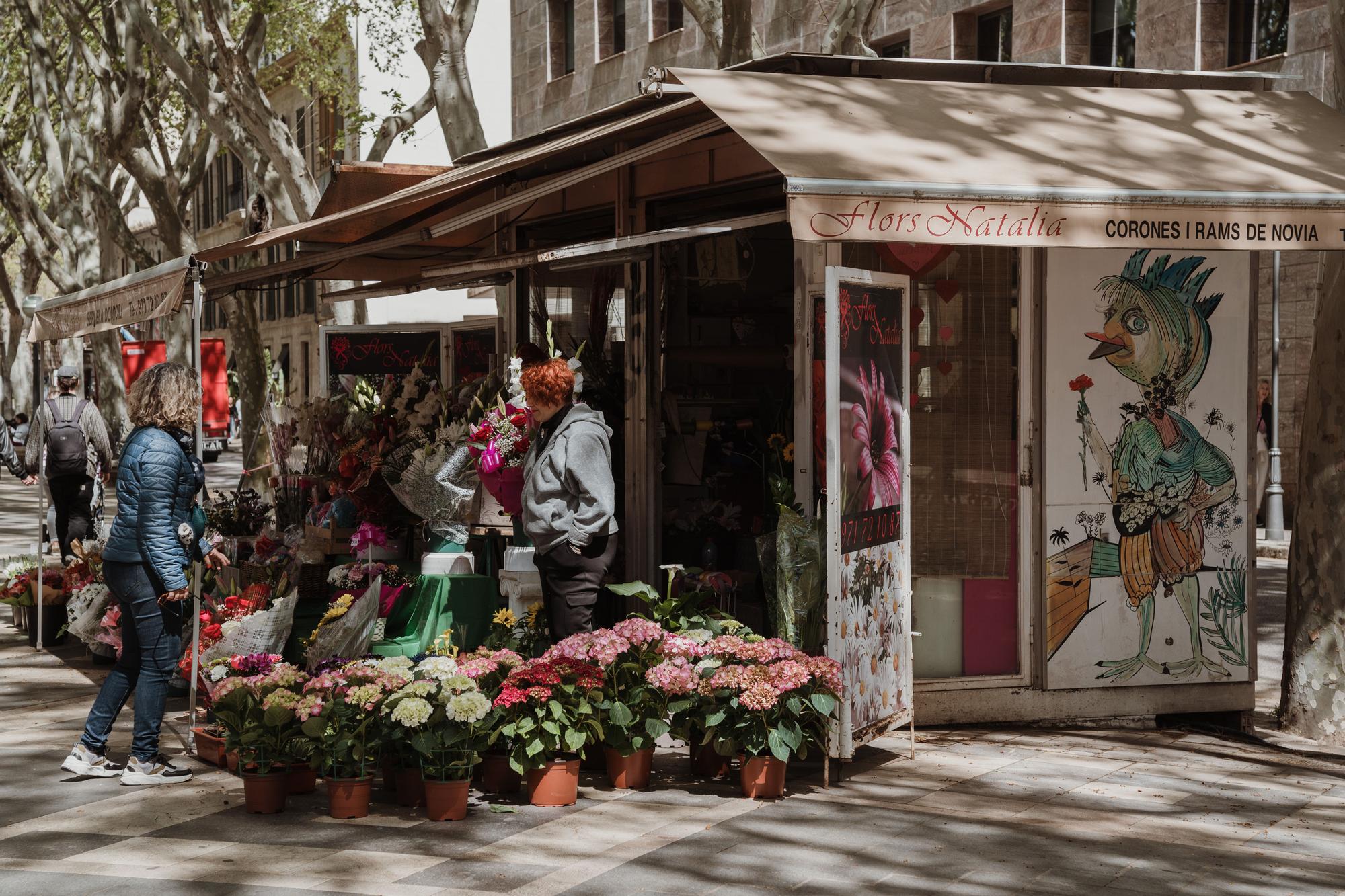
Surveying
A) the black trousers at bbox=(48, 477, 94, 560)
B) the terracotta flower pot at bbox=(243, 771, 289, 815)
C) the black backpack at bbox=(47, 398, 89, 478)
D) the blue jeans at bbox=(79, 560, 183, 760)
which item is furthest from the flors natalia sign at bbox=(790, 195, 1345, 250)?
the black trousers at bbox=(48, 477, 94, 560)

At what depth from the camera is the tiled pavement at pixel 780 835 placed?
16.5ft

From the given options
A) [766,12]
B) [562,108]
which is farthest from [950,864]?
[562,108]

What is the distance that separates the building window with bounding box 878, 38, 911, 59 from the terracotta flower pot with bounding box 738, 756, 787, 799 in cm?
1891

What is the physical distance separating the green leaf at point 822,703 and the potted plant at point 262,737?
6.60 feet

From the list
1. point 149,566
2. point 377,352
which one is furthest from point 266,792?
point 377,352

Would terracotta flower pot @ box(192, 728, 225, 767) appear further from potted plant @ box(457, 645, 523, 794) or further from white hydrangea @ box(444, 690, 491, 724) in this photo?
white hydrangea @ box(444, 690, 491, 724)

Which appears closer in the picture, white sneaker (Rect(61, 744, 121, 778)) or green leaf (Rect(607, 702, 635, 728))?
green leaf (Rect(607, 702, 635, 728))

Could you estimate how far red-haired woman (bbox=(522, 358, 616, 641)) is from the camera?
259 inches

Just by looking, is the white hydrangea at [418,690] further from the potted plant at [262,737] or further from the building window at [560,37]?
the building window at [560,37]

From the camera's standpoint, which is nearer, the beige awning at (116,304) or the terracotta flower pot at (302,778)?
the terracotta flower pot at (302,778)

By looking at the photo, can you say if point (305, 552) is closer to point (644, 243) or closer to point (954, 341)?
point (644, 243)

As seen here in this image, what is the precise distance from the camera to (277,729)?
19.4ft

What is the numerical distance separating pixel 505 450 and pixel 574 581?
98cm

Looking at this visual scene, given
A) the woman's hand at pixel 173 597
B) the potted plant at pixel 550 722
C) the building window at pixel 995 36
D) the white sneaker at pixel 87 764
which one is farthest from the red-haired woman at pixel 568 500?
the building window at pixel 995 36
